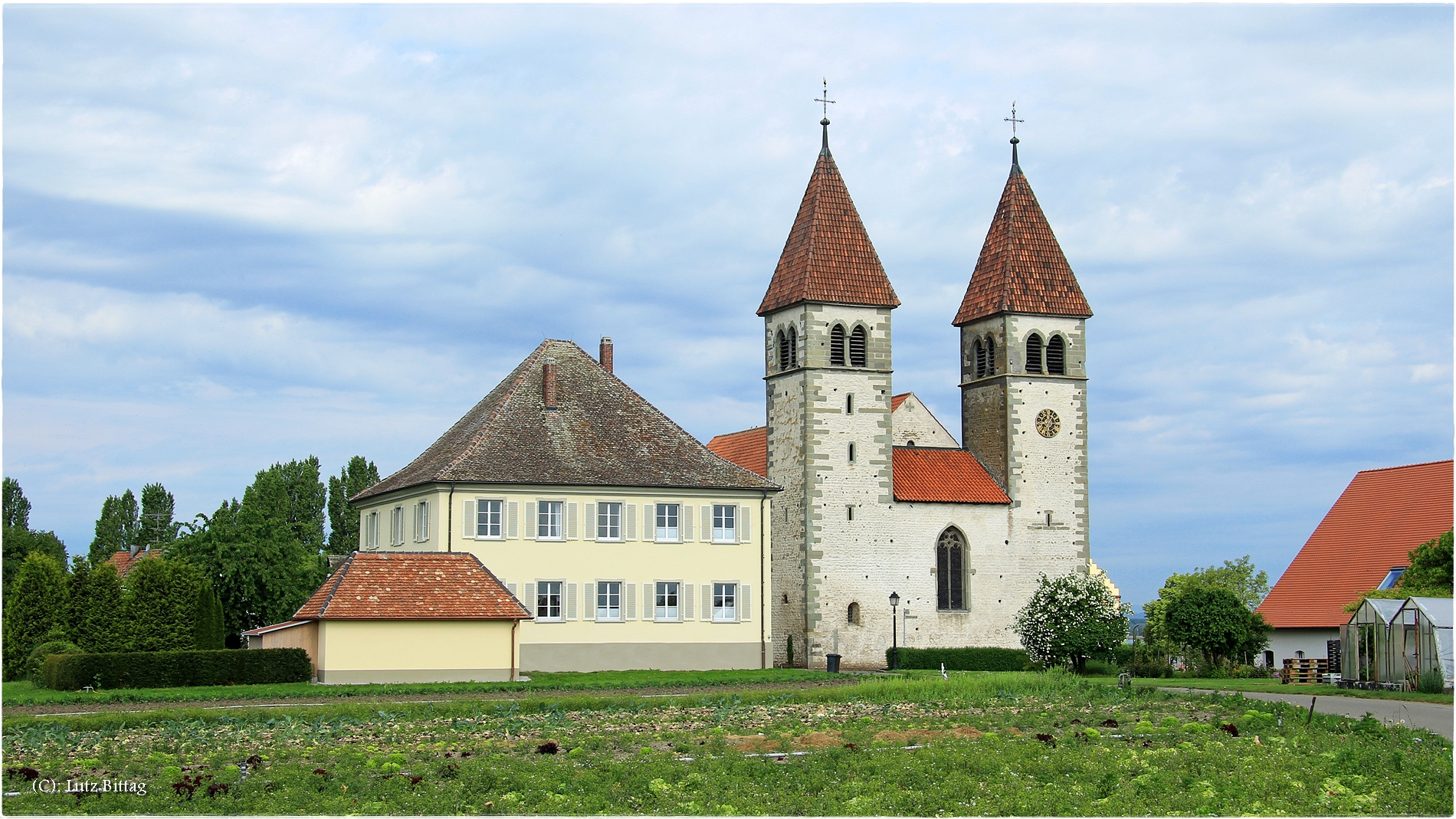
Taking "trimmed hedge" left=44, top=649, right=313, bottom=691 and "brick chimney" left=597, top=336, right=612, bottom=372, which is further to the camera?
"brick chimney" left=597, top=336, right=612, bottom=372

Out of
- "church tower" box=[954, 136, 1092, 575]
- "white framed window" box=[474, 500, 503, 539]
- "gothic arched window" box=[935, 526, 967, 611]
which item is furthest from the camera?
"church tower" box=[954, 136, 1092, 575]

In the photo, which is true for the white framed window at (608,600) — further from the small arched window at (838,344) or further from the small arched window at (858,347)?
the small arched window at (858,347)

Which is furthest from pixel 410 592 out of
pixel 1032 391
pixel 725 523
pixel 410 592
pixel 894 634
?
pixel 1032 391

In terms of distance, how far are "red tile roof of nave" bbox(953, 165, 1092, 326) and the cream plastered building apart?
14921 millimetres

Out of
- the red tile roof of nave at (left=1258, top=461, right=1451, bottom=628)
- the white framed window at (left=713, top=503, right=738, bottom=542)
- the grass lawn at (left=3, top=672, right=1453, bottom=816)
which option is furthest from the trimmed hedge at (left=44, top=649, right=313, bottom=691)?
the red tile roof of nave at (left=1258, top=461, right=1451, bottom=628)

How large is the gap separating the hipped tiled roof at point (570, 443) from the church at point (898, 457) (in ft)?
20.6

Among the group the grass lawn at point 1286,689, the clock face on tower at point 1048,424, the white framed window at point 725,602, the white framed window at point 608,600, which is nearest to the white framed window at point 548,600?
the white framed window at point 608,600

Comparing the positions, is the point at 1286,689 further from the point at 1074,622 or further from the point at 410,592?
the point at 410,592

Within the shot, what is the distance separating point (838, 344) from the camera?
58156 mm

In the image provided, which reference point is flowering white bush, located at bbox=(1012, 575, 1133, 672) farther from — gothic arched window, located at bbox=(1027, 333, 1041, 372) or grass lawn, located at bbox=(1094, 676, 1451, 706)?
gothic arched window, located at bbox=(1027, 333, 1041, 372)

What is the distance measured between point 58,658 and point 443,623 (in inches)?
363

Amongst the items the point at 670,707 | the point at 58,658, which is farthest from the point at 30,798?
the point at 58,658

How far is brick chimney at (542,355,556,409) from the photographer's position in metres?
51.8

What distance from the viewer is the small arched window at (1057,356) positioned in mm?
61406
